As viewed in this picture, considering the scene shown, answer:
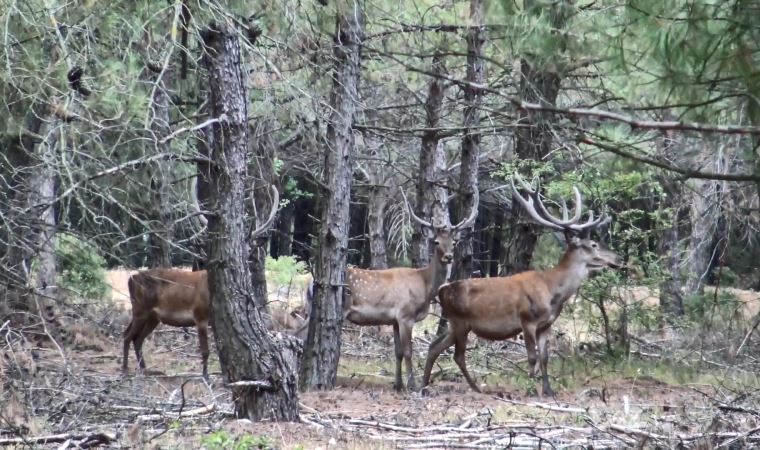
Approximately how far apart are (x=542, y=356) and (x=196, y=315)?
488cm

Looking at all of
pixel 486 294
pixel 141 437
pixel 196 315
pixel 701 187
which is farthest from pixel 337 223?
pixel 701 187

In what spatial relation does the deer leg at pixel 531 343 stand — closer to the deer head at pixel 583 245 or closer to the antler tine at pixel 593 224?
the deer head at pixel 583 245

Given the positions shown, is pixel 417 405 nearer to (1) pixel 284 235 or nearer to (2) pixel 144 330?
(2) pixel 144 330

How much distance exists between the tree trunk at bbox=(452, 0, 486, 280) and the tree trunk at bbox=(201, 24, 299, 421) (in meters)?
4.90

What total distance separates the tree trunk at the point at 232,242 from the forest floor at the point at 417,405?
0.41 m

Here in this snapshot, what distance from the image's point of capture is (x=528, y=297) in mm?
12625

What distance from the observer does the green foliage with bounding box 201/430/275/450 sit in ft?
21.3

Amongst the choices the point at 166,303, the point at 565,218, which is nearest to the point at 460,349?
the point at 565,218

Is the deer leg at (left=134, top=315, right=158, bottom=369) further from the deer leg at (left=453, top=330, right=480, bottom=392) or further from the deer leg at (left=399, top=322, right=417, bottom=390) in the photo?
the deer leg at (left=453, top=330, right=480, bottom=392)

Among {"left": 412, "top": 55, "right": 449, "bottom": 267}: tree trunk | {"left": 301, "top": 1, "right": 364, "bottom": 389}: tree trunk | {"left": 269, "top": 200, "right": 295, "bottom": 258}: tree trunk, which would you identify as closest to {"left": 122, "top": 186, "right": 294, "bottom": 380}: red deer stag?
{"left": 301, "top": 1, "right": 364, "bottom": 389}: tree trunk

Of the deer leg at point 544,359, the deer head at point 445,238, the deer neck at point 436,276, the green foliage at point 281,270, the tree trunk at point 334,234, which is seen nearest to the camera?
the tree trunk at point 334,234

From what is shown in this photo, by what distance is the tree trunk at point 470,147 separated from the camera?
1298cm

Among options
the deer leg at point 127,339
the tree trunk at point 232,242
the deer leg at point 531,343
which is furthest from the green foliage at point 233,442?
the deer leg at point 127,339

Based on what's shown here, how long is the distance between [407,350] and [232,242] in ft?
19.2
